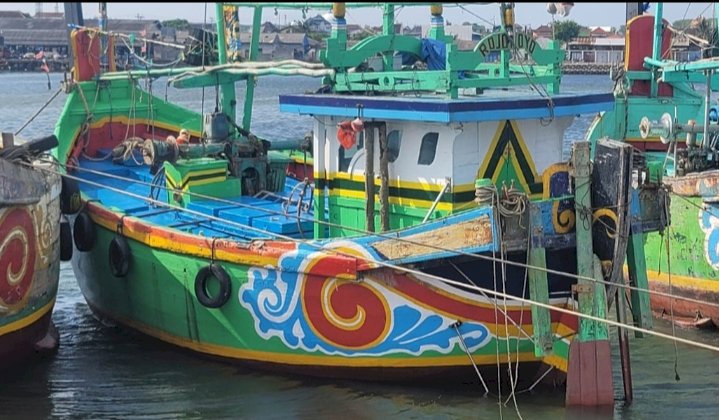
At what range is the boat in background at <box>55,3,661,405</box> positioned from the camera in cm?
1008

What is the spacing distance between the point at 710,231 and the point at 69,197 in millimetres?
7934

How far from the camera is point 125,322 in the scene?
538 inches

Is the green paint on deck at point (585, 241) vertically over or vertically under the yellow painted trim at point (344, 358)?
over

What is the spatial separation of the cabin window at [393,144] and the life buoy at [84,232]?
4.31 meters

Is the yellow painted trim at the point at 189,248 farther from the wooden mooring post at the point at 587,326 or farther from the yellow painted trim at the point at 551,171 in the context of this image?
the wooden mooring post at the point at 587,326

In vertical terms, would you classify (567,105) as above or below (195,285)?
above

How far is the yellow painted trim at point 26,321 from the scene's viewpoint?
11.7m

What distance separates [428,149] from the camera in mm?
11055

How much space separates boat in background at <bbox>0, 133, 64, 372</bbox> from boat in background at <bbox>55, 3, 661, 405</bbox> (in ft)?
2.71

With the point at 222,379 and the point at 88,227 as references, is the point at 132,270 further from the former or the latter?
the point at 222,379

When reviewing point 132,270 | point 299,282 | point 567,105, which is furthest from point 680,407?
point 132,270

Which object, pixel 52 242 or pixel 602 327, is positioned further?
pixel 52 242

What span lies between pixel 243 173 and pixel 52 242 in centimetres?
284

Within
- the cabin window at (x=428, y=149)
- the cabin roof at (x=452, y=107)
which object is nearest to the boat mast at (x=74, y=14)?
the cabin roof at (x=452, y=107)
